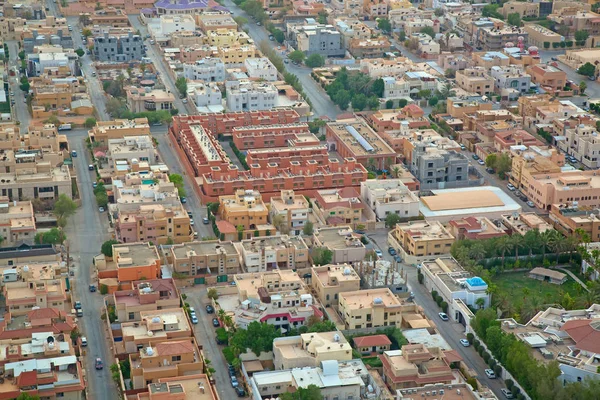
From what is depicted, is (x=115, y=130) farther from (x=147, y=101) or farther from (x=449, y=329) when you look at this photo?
(x=449, y=329)

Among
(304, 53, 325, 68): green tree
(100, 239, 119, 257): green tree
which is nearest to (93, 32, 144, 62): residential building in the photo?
(304, 53, 325, 68): green tree

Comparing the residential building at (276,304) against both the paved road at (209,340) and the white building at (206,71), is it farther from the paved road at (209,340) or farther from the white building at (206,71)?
the white building at (206,71)

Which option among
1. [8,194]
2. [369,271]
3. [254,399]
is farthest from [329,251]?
[8,194]

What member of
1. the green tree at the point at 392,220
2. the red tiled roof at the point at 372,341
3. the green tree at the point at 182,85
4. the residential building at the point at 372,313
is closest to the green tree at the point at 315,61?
the green tree at the point at 182,85

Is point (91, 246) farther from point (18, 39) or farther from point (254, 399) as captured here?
point (18, 39)

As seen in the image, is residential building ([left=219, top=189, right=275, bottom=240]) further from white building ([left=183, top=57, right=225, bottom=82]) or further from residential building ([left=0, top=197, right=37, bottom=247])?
white building ([left=183, top=57, right=225, bottom=82])

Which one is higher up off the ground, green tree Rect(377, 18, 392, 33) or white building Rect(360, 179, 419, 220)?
white building Rect(360, 179, 419, 220)

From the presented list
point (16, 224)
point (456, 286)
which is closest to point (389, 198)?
point (456, 286)
